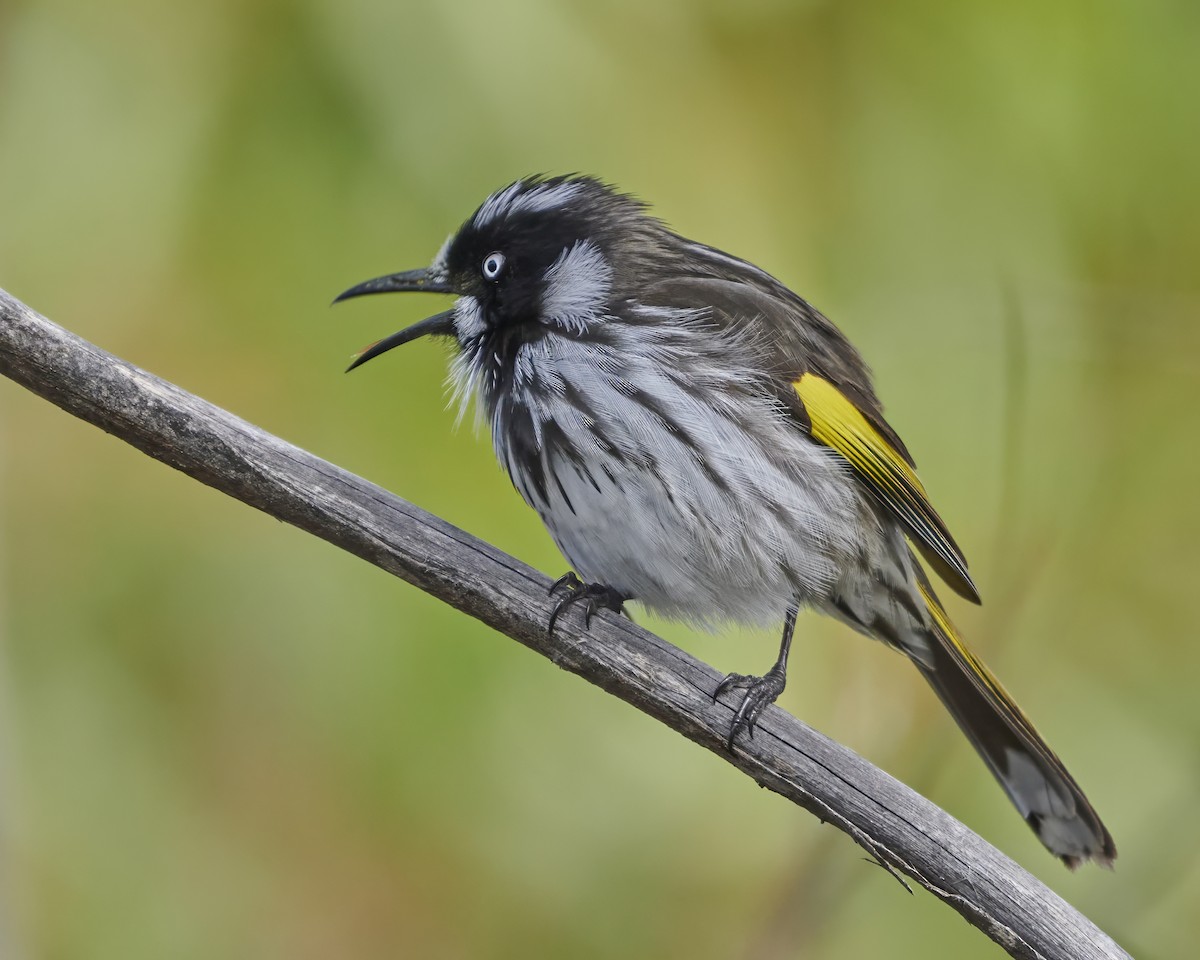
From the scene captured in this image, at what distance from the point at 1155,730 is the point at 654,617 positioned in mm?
2136

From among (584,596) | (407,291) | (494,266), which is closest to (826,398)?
(584,596)

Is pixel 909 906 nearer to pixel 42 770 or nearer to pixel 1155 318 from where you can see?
pixel 1155 318

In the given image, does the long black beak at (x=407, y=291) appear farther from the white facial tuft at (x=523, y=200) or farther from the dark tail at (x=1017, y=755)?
the dark tail at (x=1017, y=755)

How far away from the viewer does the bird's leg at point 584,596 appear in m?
3.34

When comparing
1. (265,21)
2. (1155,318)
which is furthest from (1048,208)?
(265,21)

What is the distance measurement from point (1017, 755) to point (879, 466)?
3.34ft

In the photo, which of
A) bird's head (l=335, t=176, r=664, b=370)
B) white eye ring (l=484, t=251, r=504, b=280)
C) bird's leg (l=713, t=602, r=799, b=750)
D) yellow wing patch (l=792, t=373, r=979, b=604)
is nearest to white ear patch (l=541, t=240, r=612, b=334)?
bird's head (l=335, t=176, r=664, b=370)

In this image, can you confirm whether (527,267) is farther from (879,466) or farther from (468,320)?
(879,466)

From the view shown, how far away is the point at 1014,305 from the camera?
16.3 ft

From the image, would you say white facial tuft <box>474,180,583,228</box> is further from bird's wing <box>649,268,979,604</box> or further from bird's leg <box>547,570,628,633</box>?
bird's leg <box>547,570,628,633</box>

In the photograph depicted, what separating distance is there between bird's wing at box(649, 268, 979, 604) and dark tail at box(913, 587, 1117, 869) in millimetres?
220

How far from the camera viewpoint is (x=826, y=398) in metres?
3.87

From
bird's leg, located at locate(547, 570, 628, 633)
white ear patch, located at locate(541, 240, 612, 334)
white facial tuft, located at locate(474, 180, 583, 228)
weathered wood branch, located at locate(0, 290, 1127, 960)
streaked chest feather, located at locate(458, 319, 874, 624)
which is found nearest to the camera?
weathered wood branch, located at locate(0, 290, 1127, 960)

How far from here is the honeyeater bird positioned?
11.6 feet
